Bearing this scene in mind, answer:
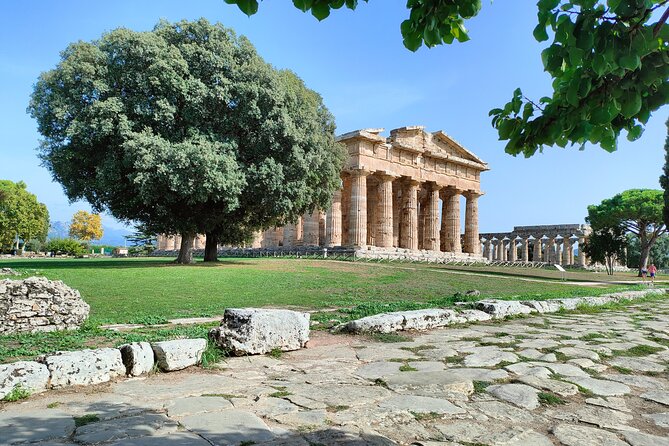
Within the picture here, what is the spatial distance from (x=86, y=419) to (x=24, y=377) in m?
1.11

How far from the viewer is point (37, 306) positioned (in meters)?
6.21

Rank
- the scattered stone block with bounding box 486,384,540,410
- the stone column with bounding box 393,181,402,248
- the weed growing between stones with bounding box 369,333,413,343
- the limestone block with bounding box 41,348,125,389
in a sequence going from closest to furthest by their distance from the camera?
1. the scattered stone block with bounding box 486,384,540,410
2. the limestone block with bounding box 41,348,125,389
3. the weed growing between stones with bounding box 369,333,413,343
4. the stone column with bounding box 393,181,402,248

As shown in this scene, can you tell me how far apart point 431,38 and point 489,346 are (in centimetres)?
479

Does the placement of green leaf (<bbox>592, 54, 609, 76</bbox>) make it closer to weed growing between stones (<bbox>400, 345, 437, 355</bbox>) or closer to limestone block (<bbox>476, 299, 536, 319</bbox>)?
weed growing between stones (<bbox>400, 345, 437, 355</bbox>)

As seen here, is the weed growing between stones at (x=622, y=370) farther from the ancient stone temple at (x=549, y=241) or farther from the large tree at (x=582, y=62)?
the ancient stone temple at (x=549, y=241)

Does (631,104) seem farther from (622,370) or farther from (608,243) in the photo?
(608,243)

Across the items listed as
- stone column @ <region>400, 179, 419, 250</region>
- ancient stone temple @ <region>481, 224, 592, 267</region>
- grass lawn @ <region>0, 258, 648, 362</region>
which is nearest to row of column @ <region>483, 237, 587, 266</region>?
ancient stone temple @ <region>481, 224, 592, 267</region>

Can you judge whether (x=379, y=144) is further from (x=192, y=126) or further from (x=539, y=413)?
(x=539, y=413)

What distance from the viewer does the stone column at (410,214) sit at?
145ft

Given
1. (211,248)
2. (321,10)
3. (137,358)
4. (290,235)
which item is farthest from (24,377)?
(290,235)

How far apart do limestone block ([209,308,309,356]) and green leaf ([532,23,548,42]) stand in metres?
4.40

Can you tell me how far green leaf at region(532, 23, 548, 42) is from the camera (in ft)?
7.76

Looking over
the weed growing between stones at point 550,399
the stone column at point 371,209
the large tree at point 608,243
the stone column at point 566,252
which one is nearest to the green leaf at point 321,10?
the weed growing between stones at point 550,399

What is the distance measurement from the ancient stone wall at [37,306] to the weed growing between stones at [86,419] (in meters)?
3.57
